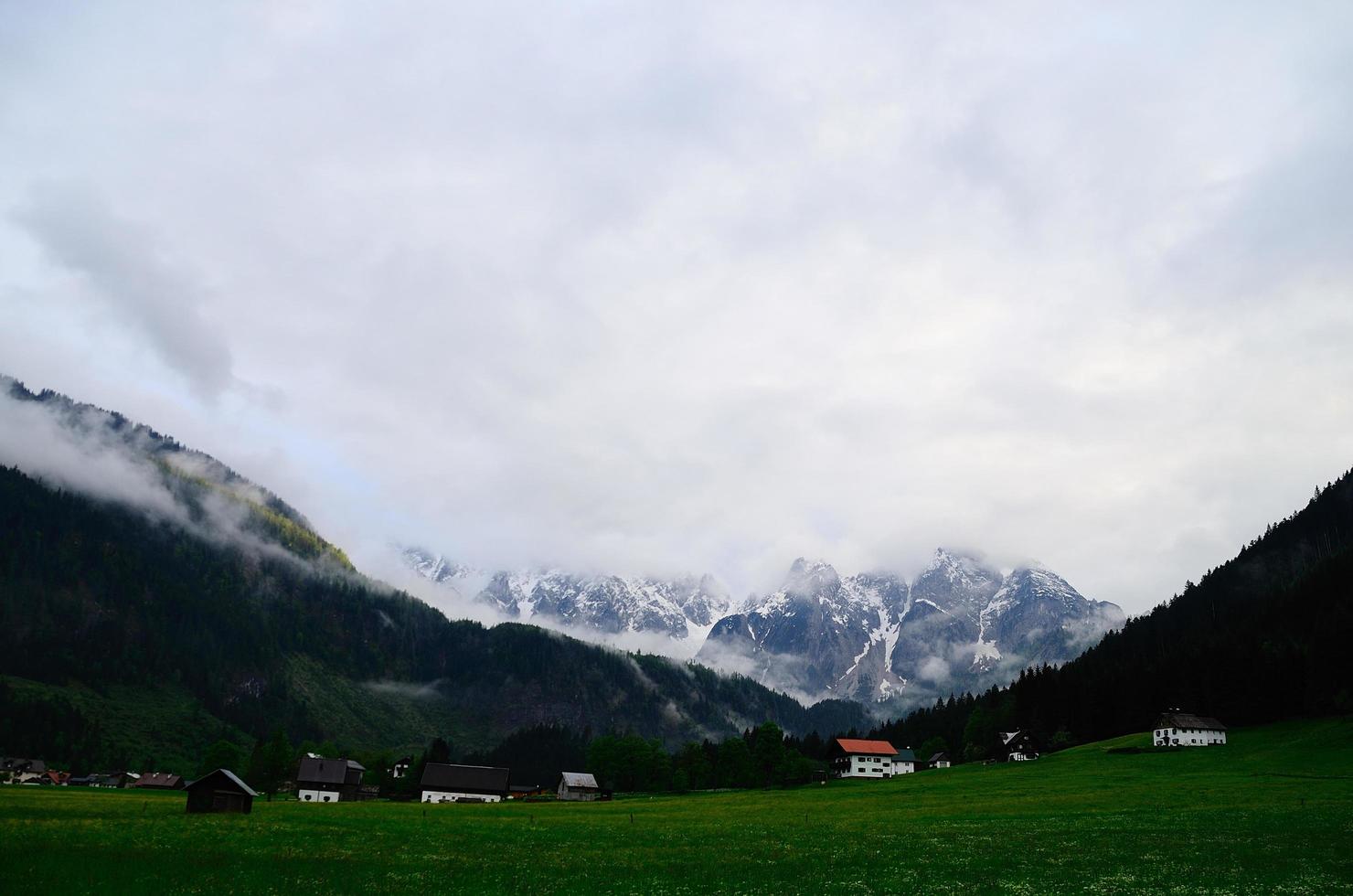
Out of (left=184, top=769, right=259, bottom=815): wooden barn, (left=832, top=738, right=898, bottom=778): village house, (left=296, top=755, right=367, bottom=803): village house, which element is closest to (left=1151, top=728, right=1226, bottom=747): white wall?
(left=832, top=738, right=898, bottom=778): village house

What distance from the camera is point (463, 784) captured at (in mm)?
155875

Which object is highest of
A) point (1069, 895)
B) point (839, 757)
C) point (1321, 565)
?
point (1321, 565)

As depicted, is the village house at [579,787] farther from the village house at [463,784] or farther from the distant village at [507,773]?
the village house at [463,784]

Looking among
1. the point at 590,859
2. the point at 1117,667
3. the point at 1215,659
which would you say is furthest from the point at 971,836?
the point at 1117,667

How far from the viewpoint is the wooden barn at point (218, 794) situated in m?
68.1

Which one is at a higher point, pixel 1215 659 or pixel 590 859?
pixel 1215 659

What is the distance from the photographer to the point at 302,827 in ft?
178

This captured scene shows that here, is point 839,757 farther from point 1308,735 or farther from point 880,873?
point 880,873

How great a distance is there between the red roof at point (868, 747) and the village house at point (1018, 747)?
71.8 feet

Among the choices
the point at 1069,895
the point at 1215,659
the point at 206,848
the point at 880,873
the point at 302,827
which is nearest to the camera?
the point at 1069,895

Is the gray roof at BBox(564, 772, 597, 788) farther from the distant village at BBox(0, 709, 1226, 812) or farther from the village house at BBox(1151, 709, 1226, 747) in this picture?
the village house at BBox(1151, 709, 1226, 747)

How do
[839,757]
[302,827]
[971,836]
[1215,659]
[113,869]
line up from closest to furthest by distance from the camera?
1. [113,869]
2. [971,836]
3. [302,827]
4. [1215,659]
5. [839,757]

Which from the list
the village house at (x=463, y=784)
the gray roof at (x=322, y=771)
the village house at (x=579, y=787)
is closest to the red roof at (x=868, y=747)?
the village house at (x=579, y=787)

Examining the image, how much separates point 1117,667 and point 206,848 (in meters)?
156
